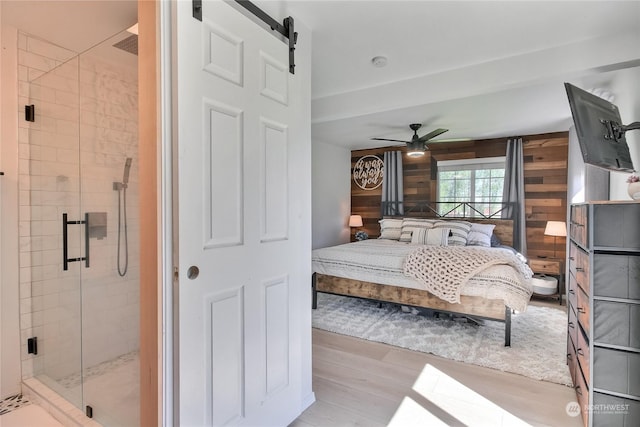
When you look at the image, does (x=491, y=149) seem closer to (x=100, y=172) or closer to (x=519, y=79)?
(x=519, y=79)

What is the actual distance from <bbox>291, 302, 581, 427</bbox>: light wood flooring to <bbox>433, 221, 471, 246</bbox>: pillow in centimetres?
229

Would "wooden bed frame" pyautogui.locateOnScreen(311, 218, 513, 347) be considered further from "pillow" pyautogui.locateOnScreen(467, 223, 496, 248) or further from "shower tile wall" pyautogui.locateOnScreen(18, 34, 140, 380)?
"shower tile wall" pyautogui.locateOnScreen(18, 34, 140, 380)

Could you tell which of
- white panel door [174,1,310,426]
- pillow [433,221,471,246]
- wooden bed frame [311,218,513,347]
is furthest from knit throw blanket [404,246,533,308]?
white panel door [174,1,310,426]

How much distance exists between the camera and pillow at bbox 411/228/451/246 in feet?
15.2

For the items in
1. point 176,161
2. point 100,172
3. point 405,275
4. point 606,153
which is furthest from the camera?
point 405,275

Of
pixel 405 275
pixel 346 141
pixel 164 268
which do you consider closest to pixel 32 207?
pixel 164 268

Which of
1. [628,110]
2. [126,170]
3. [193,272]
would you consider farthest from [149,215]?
[628,110]

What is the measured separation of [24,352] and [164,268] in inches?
74.5

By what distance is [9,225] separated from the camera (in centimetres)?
219

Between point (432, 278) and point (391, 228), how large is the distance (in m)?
2.27

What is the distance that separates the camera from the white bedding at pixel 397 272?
295 centimetres

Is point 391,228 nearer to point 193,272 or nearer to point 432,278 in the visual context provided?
point 432,278

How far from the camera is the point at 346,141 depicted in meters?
5.65

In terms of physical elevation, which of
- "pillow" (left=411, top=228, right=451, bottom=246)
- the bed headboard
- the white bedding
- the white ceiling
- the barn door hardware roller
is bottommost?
the white bedding
